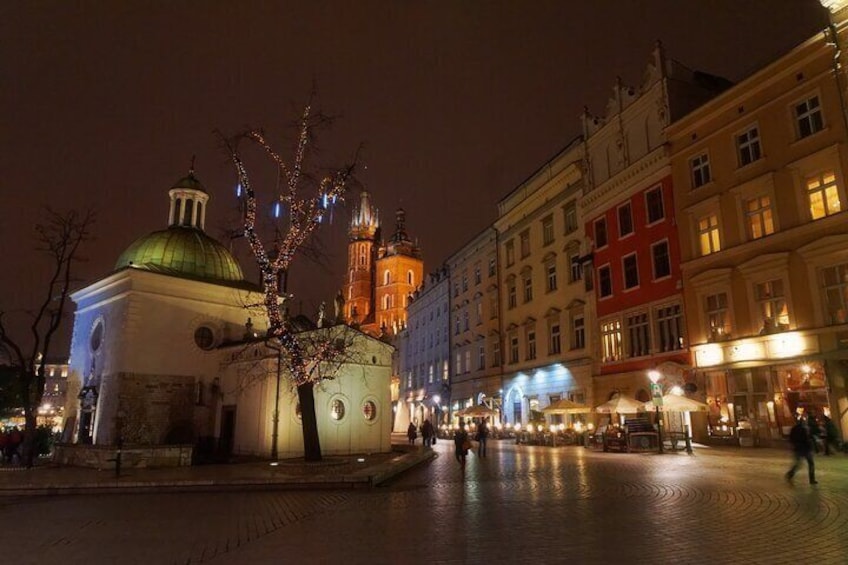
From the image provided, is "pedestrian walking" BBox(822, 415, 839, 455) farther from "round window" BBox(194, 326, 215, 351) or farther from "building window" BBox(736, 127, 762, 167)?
"round window" BBox(194, 326, 215, 351)

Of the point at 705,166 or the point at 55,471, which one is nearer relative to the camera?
the point at 55,471

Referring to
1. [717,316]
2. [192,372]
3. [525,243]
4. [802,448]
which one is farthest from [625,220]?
[192,372]

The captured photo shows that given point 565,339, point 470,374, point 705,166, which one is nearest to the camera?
point 705,166

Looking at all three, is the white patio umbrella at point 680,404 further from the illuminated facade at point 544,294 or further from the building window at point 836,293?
the illuminated facade at point 544,294

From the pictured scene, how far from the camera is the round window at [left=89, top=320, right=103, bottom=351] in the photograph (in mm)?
33906

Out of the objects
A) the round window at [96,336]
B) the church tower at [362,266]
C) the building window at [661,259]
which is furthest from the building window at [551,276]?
the church tower at [362,266]

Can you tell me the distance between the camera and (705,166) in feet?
97.1

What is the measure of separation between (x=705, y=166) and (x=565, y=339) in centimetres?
1402

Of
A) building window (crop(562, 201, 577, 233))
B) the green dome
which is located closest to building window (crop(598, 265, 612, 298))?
building window (crop(562, 201, 577, 233))

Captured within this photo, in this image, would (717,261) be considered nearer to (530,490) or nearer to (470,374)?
(530,490)

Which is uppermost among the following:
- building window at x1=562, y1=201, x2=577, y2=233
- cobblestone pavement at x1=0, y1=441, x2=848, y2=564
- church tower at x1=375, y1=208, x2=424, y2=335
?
church tower at x1=375, y1=208, x2=424, y2=335

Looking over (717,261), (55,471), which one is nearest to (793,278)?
(717,261)

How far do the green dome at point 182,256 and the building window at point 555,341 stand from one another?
20.6 m

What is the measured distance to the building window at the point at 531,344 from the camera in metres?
42.6
